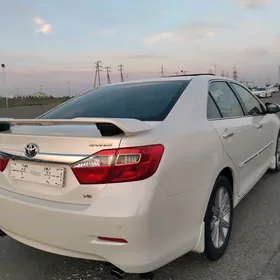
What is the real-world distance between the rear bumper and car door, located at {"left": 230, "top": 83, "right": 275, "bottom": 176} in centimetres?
219

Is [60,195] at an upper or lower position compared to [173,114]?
lower

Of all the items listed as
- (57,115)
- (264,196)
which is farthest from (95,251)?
(264,196)

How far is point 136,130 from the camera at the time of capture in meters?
2.14

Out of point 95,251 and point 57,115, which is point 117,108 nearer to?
point 57,115

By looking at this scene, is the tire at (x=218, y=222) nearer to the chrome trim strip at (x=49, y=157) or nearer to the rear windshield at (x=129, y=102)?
the rear windshield at (x=129, y=102)

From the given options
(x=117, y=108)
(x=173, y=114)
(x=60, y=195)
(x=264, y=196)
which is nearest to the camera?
(x=60, y=195)

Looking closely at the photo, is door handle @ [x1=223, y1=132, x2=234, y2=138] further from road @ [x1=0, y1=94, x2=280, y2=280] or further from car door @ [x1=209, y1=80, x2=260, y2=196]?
road @ [x1=0, y1=94, x2=280, y2=280]

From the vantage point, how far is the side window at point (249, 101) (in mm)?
4148

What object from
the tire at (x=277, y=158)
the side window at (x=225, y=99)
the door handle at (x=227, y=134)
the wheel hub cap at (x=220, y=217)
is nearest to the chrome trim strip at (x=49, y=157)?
the wheel hub cap at (x=220, y=217)

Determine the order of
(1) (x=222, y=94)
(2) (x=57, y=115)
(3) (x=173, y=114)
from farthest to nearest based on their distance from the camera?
(1) (x=222, y=94)
(2) (x=57, y=115)
(3) (x=173, y=114)

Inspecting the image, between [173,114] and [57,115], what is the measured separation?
1.24 meters

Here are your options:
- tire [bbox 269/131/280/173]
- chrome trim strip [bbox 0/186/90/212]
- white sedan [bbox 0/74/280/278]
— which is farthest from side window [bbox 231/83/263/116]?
chrome trim strip [bbox 0/186/90/212]

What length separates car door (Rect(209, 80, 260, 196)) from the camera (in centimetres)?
314

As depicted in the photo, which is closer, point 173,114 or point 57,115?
point 173,114
